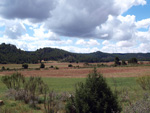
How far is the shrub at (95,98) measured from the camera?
5879 millimetres

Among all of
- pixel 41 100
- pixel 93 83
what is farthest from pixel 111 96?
pixel 41 100

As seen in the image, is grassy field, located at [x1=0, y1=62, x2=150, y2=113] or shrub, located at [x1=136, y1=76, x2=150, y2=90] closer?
grassy field, located at [x1=0, y1=62, x2=150, y2=113]

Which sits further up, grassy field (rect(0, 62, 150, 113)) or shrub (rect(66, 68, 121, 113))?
shrub (rect(66, 68, 121, 113))

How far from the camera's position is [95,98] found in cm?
598

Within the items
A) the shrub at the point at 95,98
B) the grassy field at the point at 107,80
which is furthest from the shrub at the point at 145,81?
the shrub at the point at 95,98

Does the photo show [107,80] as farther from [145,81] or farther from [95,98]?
[95,98]

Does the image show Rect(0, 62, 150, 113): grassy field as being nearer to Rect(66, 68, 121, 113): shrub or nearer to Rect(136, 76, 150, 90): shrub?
Rect(136, 76, 150, 90): shrub

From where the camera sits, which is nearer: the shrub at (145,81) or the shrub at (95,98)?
the shrub at (95,98)

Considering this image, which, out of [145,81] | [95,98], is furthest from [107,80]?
[95,98]

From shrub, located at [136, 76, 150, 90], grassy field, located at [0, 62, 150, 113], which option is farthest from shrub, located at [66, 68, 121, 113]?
shrub, located at [136, 76, 150, 90]

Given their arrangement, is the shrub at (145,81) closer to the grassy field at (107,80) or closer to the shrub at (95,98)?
the grassy field at (107,80)

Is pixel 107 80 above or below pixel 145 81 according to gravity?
below

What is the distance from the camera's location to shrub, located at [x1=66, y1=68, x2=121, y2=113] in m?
5.88

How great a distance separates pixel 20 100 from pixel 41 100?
142 centimetres
